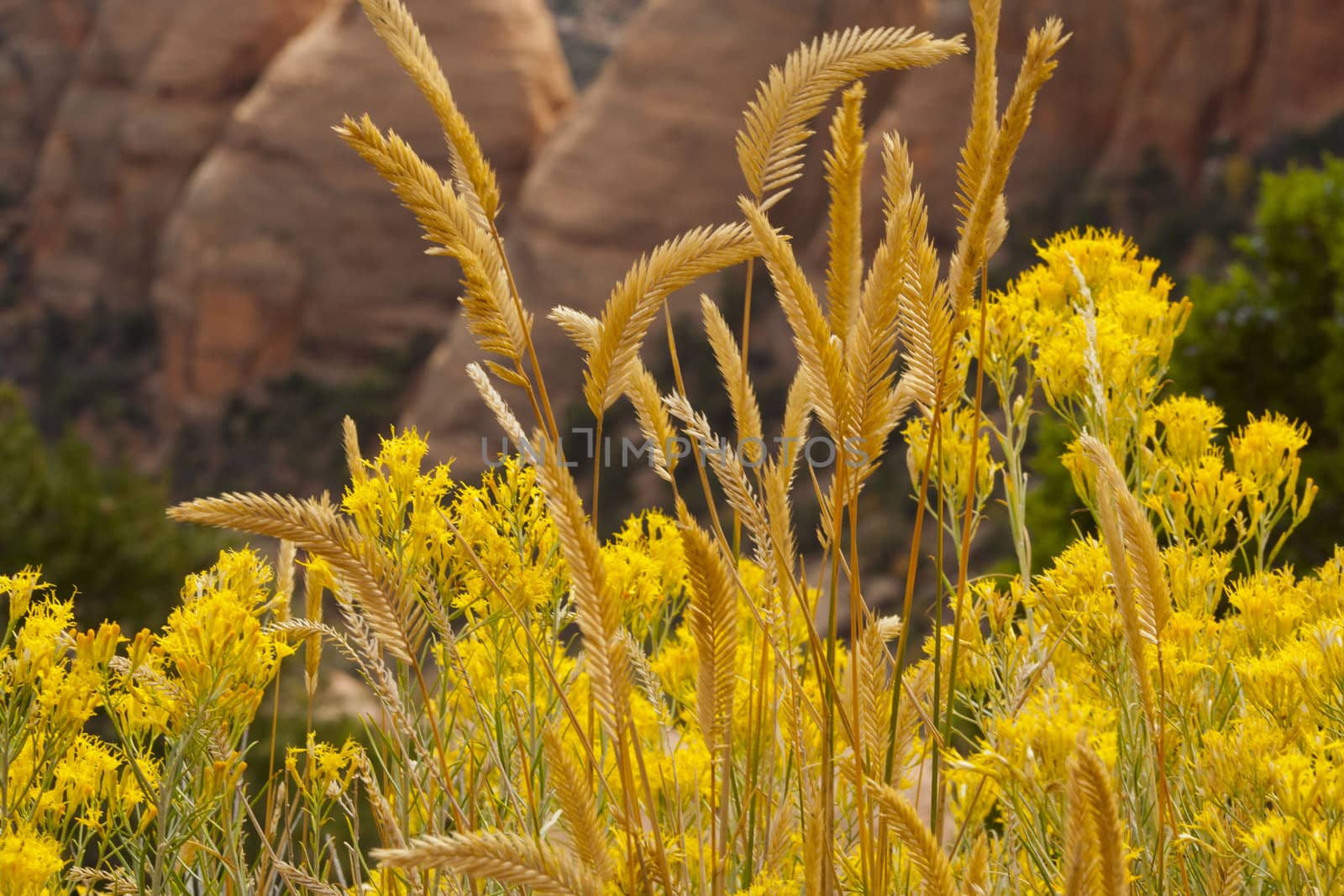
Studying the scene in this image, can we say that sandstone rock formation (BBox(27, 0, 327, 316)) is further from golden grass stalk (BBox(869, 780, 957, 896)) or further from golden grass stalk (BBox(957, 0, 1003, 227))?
golden grass stalk (BBox(869, 780, 957, 896))

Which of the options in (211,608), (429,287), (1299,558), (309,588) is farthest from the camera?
(429,287)

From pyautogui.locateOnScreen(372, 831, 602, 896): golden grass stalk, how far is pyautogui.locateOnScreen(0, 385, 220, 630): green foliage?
33.8 ft

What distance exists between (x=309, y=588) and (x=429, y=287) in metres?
24.4

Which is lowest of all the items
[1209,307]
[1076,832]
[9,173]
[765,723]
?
[1076,832]

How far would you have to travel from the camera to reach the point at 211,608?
103 cm

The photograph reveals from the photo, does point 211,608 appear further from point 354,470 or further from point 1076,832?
point 1076,832

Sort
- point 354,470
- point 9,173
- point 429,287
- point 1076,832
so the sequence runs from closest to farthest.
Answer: point 1076,832, point 354,470, point 429,287, point 9,173

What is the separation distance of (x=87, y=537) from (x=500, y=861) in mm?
11951

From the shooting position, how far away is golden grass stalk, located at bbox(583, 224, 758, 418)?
834mm

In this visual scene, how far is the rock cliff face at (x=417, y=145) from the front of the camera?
62.8ft

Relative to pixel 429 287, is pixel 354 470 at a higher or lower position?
lower

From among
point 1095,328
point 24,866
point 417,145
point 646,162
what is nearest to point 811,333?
point 1095,328

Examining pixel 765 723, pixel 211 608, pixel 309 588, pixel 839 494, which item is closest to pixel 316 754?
pixel 309 588

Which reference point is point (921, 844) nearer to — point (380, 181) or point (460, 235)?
point (460, 235)
